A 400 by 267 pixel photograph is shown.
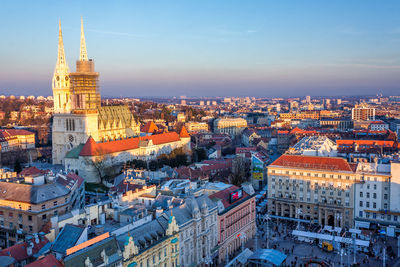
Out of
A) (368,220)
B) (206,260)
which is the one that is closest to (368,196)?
(368,220)

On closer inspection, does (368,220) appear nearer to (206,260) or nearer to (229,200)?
(229,200)

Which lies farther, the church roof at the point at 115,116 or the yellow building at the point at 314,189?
the church roof at the point at 115,116

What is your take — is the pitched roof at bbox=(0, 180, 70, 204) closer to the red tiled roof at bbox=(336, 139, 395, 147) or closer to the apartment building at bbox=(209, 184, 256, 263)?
the apartment building at bbox=(209, 184, 256, 263)

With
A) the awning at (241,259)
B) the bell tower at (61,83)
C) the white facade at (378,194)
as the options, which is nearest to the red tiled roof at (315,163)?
the white facade at (378,194)

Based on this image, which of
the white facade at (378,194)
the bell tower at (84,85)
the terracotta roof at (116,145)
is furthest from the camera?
the bell tower at (84,85)

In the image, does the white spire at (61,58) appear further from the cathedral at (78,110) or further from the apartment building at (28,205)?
the apartment building at (28,205)

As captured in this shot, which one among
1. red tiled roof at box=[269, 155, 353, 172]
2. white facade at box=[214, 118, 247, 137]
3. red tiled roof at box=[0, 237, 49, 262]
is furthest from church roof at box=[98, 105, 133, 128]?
white facade at box=[214, 118, 247, 137]
